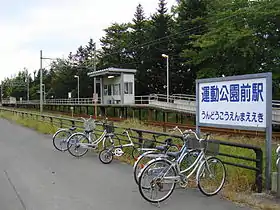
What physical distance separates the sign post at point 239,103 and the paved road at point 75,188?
1512 mm

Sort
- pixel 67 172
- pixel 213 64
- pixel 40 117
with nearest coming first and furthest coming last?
1. pixel 67 172
2. pixel 40 117
3. pixel 213 64

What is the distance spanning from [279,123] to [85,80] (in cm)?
5594

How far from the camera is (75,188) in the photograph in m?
6.36

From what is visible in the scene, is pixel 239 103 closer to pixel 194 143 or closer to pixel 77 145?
pixel 194 143

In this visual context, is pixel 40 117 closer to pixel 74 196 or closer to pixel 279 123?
pixel 279 123

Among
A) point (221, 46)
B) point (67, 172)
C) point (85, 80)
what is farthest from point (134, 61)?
point (67, 172)

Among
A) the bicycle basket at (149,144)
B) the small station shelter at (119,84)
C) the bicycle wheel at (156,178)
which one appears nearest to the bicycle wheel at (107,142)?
the bicycle basket at (149,144)

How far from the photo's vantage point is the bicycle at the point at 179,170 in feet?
17.7

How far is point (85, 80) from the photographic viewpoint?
73.6m

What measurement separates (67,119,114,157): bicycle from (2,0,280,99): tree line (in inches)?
834

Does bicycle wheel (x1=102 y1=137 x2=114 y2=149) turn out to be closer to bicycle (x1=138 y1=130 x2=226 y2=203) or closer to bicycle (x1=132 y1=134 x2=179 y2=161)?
bicycle (x1=132 y1=134 x2=179 y2=161)

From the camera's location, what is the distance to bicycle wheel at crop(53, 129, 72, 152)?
1132cm

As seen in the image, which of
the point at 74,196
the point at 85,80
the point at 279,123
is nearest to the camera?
the point at 74,196

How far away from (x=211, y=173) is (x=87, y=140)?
5.14m
